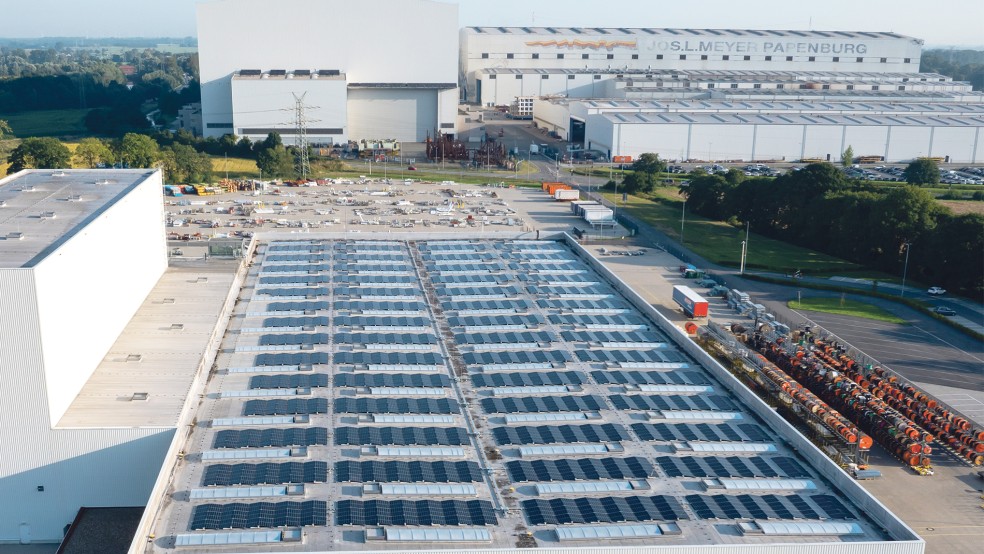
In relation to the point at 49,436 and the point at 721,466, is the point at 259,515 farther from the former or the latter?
the point at 721,466

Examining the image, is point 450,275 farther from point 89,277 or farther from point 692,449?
point 692,449

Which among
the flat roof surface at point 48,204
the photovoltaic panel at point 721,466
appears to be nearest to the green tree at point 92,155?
the flat roof surface at point 48,204

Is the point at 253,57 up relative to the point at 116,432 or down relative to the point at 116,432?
up

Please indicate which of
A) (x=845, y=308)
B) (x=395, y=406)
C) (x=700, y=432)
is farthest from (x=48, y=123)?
(x=700, y=432)

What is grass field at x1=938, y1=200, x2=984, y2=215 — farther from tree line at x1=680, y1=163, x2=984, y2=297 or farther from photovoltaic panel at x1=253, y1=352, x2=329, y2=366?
photovoltaic panel at x1=253, y1=352, x2=329, y2=366

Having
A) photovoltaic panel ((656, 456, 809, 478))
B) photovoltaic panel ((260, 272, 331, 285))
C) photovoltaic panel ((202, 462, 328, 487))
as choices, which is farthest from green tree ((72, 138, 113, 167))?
photovoltaic panel ((656, 456, 809, 478))

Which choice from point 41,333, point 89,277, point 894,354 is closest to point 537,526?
point 41,333

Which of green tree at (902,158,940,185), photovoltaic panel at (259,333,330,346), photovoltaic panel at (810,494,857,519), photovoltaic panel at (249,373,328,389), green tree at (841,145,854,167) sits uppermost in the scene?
green tree at (841,145,854,167)
